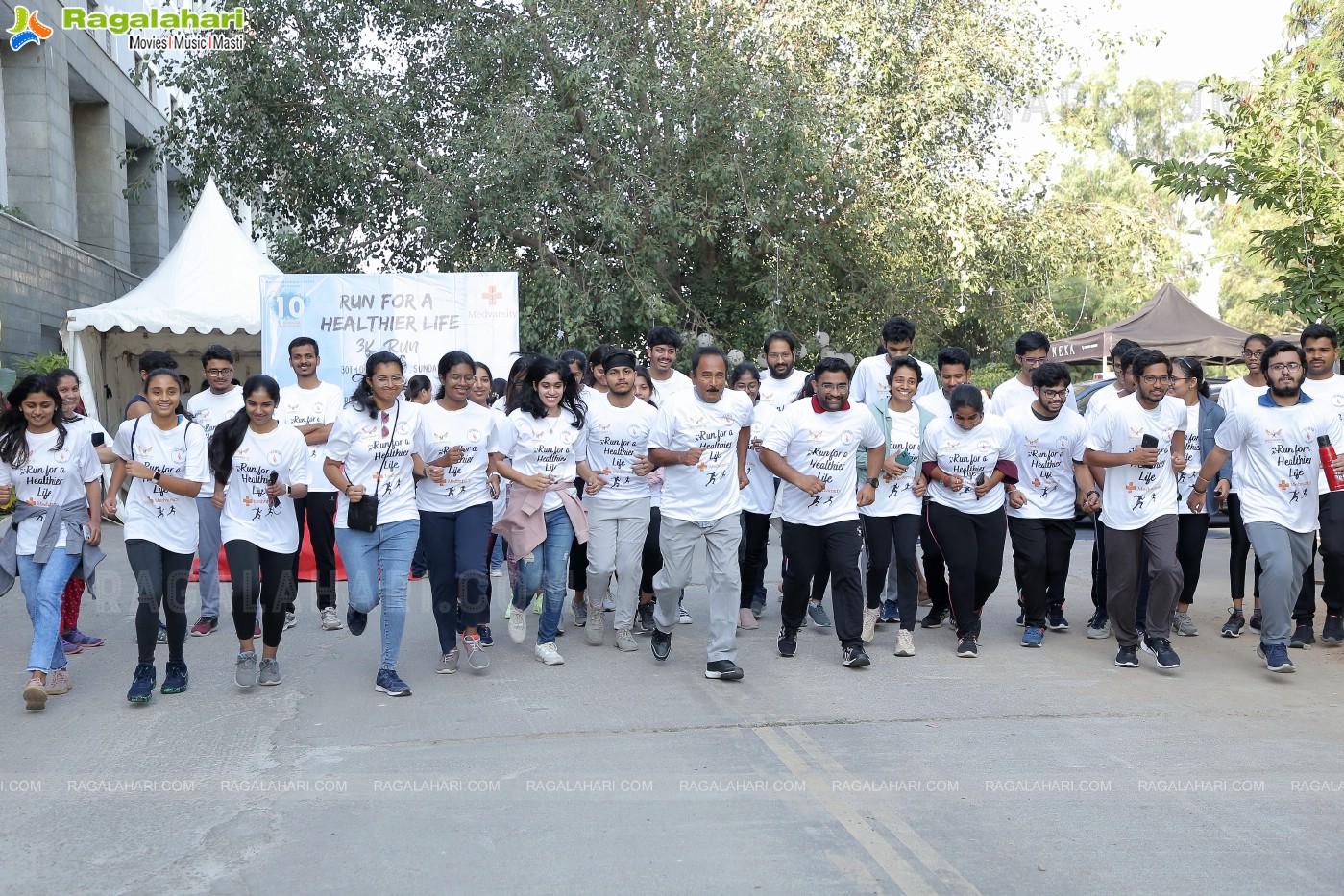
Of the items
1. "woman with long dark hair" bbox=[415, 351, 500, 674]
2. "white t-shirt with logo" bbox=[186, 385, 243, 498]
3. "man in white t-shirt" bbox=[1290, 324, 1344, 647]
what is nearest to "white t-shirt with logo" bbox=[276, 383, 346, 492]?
"white t-shirt with logo" bbox=[186, 385, 243, 498]

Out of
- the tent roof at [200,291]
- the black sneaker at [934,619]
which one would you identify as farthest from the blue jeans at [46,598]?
the tent roof at [200,291]

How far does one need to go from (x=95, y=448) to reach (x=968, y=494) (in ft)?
17.1

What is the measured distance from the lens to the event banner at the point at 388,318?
40.2 ft

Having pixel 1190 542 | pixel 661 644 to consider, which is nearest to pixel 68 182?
pixel 661 644

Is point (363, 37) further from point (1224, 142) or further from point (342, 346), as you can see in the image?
point (1224, 142)

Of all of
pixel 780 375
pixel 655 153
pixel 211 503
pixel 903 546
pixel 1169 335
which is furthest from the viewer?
pixel 1169 335

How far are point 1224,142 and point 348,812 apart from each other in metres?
9.41

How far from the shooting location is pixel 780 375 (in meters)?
9.57

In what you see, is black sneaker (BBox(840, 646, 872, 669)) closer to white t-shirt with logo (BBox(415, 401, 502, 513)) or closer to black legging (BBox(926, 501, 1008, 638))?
black legging (BBox(926, 501, 1008, 638))

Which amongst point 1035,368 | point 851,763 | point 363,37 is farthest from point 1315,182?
point 363,37

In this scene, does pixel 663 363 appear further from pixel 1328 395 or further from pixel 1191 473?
pixel 1328 395

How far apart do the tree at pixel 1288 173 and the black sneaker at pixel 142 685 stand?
8057mm

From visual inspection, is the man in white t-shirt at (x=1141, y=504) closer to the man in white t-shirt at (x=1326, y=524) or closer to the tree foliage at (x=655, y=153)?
the man in white t-shirt at (x=1326, y=524)

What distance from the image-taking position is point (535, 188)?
18781 mm
